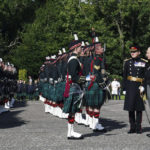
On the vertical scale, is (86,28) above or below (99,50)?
above

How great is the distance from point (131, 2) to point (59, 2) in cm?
824

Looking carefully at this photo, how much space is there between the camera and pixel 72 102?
9.32 meters

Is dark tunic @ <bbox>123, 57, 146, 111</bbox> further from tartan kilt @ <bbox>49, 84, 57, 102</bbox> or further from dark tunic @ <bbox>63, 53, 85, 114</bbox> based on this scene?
tartan kilt @ <bbox>49, 84, 57, 102</bbox>

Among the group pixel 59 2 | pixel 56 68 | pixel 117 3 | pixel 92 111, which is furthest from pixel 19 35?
pixel 92 111

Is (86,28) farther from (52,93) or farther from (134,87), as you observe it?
(134,87)

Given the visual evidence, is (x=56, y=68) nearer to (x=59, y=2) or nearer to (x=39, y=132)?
(x=39, y=132)

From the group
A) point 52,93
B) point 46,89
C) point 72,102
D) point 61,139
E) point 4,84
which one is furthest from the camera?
point 46,89

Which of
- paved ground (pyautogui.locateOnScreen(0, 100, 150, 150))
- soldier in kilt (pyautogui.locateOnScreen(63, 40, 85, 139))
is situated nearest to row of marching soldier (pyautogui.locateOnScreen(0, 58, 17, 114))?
paved ground (pyautogui.locateOnScreen(0, 100, 150, 150))

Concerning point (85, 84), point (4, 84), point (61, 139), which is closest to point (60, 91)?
point (4, 84)

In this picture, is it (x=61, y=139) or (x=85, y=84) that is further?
(x=85, y=84)

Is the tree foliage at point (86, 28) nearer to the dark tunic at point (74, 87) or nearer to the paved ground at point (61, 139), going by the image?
the paved ground at point (61, 139)

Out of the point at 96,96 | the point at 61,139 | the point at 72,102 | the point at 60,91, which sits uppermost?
the point at 60,91

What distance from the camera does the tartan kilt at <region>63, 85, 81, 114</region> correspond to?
927cm

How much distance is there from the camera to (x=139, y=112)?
10172 millimetres
